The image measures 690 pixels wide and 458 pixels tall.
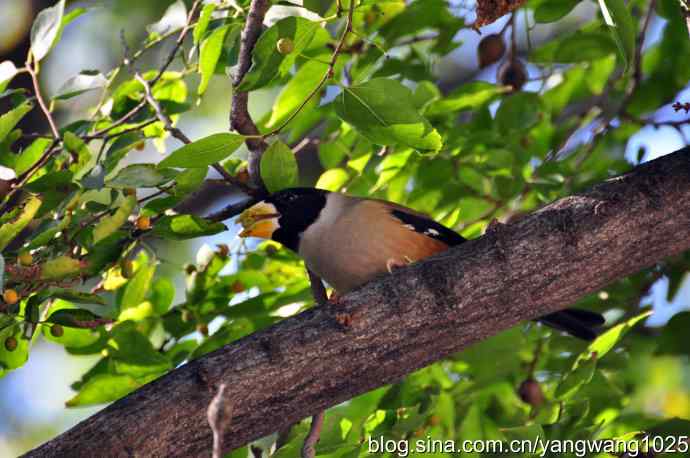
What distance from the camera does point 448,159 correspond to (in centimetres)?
485

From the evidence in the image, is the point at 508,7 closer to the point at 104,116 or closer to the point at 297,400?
the point at 297,400

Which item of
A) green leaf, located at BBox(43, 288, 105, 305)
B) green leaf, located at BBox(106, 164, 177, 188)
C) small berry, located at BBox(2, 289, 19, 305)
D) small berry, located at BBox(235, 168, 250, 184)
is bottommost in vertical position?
small berry, located at BBox(235, 168, 250, 184)

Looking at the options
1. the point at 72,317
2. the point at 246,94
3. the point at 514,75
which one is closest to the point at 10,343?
the point at 72,317

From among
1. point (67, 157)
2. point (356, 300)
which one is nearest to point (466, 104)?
point (356, 300)

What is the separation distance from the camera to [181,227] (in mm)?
3582

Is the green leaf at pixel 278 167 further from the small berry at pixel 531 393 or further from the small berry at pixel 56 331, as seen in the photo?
the small berry at pixel 531 393

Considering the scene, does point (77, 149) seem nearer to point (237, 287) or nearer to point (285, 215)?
point (237, 287)

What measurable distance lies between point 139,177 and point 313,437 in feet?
3.71

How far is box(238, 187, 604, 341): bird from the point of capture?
4500 millimetres

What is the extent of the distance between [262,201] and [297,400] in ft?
4.55

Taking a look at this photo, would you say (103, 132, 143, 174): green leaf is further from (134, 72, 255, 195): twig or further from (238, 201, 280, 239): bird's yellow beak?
(238, 201, 280, 239): bird's yellow beak

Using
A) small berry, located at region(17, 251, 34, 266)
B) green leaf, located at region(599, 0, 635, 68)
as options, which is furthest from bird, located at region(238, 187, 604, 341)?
green leaf, located at region(599, 0, 635, 68)

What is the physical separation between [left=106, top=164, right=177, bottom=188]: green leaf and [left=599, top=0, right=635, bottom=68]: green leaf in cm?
161

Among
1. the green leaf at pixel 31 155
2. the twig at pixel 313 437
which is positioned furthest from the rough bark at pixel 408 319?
the green leaf at pixel 31 155
